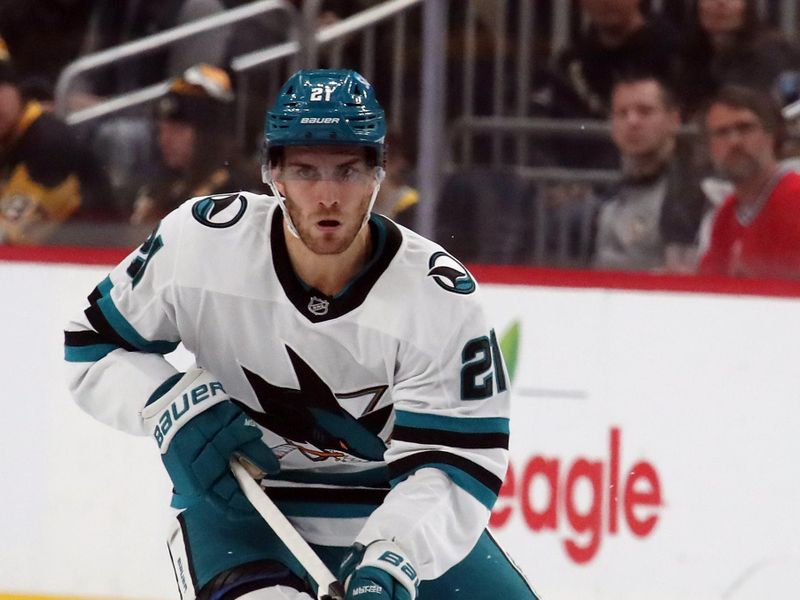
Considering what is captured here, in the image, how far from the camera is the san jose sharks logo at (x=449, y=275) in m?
2.18

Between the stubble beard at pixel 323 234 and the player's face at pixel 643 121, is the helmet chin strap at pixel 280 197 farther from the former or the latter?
the player's face at pixel 643 121

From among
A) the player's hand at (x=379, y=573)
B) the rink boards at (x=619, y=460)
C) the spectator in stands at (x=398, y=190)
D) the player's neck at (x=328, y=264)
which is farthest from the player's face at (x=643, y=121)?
the player's hand at (x=379, y=573)

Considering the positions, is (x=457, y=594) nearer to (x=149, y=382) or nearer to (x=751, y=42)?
(x=149, y=382)

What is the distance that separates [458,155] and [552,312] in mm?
421

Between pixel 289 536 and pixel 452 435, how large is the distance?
0.87 feet

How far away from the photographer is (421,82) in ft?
11.5

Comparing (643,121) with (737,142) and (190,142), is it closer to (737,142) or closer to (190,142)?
(737,142)

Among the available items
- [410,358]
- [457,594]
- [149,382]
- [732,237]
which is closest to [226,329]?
[149,382]

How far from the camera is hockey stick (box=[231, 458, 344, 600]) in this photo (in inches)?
78.9

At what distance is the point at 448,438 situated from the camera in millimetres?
2137

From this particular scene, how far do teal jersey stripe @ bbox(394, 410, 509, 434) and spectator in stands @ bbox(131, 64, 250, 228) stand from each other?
1.59 metres

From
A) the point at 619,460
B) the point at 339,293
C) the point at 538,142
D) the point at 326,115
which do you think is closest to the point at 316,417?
the point at 339,293

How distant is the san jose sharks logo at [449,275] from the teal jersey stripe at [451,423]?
7.1 inches

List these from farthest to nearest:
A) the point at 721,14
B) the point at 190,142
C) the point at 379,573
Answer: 1. the point at 190,142
2. the point at 721,14
3. the point at 379,573
